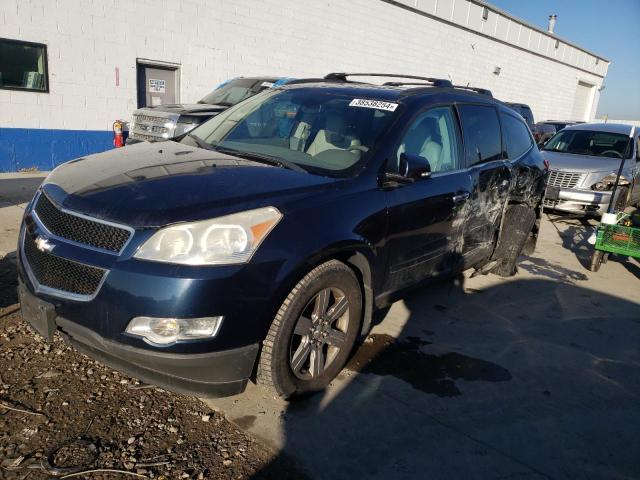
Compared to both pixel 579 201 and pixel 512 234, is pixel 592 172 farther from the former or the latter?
pixel 512 234

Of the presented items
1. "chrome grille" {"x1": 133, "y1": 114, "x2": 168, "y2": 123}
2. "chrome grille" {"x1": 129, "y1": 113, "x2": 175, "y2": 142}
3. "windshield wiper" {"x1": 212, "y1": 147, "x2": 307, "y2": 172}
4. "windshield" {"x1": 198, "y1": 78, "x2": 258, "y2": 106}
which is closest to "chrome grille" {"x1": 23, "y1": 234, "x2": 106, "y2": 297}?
"windshield wiper" {"x1": 212, "y1": 147, "x2": 307, "y2": 172}

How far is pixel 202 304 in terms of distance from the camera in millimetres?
2350

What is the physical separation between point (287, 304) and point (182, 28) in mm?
10432

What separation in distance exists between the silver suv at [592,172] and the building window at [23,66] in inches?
370

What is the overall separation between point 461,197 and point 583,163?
6.25 meters

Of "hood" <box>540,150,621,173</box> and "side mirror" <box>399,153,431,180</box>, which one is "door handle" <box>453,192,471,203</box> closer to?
"side mirror" <box>399,153,431,180</box>

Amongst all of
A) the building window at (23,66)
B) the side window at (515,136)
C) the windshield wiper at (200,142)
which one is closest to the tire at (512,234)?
the side window at (515,136)

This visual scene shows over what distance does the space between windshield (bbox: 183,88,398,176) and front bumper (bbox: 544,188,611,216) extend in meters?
6.47

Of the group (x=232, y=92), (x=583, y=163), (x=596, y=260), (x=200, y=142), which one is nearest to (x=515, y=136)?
(x=596, y=260)

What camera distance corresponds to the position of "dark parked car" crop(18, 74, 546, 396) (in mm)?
2389

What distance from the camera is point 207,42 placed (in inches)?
468

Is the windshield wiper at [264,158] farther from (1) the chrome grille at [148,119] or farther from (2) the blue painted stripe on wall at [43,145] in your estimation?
(2) the blue painted stripe on wall at [43,145]

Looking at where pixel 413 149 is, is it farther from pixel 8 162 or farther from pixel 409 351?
pixel 8 162

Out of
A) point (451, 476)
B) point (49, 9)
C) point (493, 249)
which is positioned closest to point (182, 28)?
point (49, 9)
